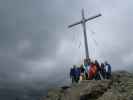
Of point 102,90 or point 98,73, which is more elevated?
point 98,73

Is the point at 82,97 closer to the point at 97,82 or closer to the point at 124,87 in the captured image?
the point at 97,82

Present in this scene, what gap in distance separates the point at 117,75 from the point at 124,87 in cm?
637

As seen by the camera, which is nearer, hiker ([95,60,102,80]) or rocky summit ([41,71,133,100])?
rocky summit ([41,71,133,100])

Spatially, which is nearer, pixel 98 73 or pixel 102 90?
pixel 102 90

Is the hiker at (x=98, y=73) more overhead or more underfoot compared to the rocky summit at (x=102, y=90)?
more overhead

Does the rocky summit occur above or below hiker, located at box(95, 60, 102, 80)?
below

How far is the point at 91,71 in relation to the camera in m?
32.5

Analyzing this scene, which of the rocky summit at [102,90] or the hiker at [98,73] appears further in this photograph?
the hiker at [98,73]

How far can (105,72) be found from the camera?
33.4 metres

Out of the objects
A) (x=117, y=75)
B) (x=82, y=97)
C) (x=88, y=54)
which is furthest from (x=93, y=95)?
(x=88, y=54)

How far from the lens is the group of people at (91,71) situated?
3253 centimetres

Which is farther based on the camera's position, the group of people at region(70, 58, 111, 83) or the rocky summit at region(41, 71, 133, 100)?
the group of people at region(70, 58, 111, 83)

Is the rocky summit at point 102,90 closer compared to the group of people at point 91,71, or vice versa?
the rocky summit at point 102,90

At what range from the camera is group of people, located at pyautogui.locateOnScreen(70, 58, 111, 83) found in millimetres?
32534
